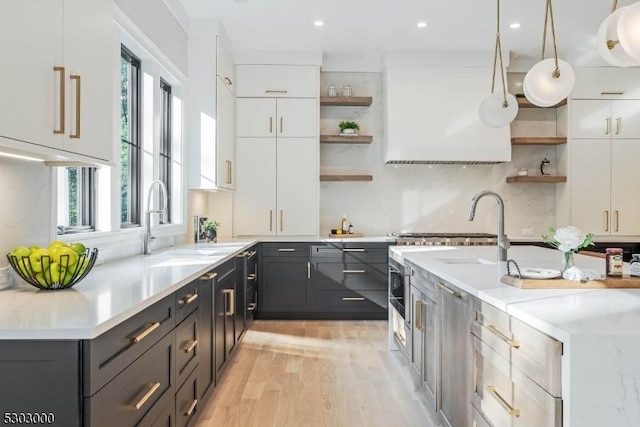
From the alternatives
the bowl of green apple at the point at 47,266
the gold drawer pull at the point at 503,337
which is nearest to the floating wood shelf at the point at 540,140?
the gold drawer pull at the point at 503,337

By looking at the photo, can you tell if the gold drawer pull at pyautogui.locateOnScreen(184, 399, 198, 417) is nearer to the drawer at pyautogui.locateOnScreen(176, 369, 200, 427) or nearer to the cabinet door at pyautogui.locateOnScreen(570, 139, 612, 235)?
the drawer at pyautogui.locateOnScreen(176, 369, 200, 427)

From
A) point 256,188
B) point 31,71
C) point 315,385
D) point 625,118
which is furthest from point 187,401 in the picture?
point 625,118

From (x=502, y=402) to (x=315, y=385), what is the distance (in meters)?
1.76

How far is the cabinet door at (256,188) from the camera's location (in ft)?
17.5

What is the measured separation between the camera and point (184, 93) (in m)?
4.43

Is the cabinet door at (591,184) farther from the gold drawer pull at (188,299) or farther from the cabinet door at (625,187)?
the gold drawer pull at (188,299)

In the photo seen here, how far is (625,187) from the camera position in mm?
5293

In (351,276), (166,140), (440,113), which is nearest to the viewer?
(166,140)

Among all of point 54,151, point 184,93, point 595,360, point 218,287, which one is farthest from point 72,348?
point 184,93

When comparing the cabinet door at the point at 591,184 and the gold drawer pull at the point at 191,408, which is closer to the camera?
the gold drawer pull at the point at 191,408

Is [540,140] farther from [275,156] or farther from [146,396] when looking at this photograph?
[146,396]

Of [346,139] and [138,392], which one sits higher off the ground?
[346,139]

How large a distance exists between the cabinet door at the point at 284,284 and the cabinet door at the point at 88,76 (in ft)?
9.93

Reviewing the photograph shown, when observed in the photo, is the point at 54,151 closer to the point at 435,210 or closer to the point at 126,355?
the point at 126,355
